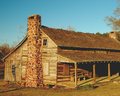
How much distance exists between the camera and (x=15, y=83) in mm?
31219

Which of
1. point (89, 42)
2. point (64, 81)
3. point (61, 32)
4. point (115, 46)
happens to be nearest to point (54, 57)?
point (64, 81)

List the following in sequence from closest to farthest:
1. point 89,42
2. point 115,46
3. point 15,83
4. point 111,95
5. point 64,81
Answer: point 111,95 → point 64,81 → point 15,83 → point 89,42 → point 115,46

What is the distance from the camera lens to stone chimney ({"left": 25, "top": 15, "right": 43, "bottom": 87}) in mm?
27953

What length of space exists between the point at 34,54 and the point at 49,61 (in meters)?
2.06

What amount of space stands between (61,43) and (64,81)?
181 inches

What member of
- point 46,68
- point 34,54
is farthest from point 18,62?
point 46,68

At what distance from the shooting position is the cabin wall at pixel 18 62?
30422 millimetres

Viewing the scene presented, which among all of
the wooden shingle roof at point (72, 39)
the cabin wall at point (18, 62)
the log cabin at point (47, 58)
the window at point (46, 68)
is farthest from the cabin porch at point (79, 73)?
the cabin wall at point (18, 62)

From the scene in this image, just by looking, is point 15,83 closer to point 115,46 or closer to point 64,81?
point 64,81

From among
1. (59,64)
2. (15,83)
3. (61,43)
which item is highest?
(61,43)

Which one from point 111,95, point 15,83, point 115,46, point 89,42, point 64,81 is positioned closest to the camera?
point 111,95

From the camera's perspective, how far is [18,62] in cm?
3130

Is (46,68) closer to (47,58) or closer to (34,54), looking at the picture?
(47,58)

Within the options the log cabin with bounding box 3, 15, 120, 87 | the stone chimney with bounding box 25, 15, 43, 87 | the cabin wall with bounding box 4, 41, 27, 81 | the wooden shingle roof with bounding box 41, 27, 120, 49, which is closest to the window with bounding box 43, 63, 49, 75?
the log cabin with bounding box 3, 15, 120, 87
